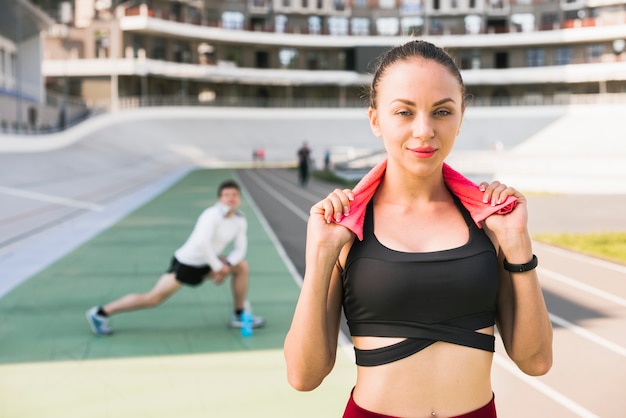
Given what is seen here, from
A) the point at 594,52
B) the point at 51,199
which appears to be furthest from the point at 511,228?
the point at 594,52

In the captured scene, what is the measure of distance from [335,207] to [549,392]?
4.79m

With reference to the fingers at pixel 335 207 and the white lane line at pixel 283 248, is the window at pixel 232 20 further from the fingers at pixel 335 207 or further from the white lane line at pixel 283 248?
the fingers at pixel 335 207

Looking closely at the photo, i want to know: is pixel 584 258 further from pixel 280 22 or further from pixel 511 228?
pixel 280 22

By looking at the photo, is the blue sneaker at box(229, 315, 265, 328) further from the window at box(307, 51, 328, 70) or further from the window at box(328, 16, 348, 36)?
the window at box(328, 16, 348, 36)

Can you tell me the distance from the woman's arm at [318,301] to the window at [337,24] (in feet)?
281

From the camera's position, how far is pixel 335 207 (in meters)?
2.27

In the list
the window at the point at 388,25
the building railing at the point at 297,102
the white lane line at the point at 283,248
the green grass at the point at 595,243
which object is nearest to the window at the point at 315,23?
the window at the point at 388,25

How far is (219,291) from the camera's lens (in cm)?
1095

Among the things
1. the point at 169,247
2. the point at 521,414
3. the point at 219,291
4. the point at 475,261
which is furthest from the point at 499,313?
the point at 169,247

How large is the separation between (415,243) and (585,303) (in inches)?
322

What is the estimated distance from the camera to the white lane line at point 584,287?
997 centimetres

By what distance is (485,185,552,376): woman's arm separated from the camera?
2.34 meters

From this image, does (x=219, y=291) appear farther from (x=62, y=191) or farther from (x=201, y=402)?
(x=62, y=191)

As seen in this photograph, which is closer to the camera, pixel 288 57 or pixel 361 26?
pixel 288 57
